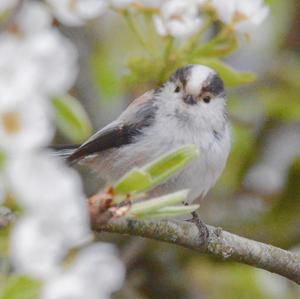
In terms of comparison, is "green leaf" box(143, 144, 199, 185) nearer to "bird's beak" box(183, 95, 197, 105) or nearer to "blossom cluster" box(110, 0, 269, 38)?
"blossom cluster" box(110, 0, 269, 38)

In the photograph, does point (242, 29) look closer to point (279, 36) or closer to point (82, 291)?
point (82, 291)

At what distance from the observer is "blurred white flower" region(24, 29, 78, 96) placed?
0.56 metres

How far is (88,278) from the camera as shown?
0.60m

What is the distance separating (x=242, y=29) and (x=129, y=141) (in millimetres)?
950

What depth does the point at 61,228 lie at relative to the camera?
1.88 feet

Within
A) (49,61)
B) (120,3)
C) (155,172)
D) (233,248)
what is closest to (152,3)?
(120,3)

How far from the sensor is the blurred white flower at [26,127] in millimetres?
559

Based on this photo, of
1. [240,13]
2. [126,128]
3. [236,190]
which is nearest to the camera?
[240,13]

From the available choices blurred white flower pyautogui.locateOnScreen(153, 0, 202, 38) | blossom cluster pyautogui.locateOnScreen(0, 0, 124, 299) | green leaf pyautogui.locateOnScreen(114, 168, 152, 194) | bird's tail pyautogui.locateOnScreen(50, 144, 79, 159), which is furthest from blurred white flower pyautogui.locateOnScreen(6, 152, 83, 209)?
bird's tail pyautogui.locateOnScreen(50, 144, 79, 159)

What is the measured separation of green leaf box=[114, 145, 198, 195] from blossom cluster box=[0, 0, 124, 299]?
0.68 ft

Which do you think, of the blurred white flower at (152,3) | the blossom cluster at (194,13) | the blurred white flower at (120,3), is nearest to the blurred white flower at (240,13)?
the blossom cluster at (194,13)

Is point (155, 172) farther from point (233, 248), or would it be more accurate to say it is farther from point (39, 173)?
point (233, 248)

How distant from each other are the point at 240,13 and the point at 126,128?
1008 mm

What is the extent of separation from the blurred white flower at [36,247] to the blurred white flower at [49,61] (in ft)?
0.31
